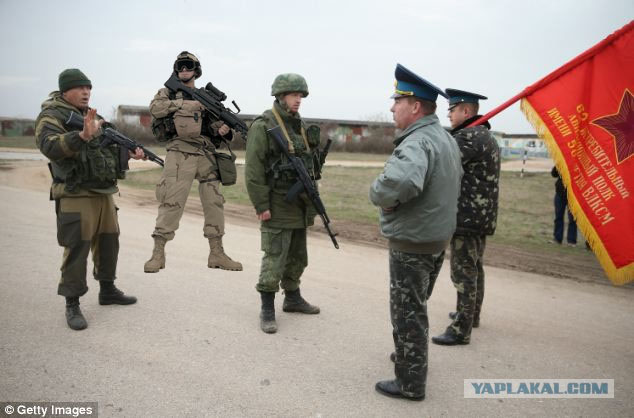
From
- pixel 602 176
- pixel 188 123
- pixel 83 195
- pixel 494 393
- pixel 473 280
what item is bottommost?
pixel 494 393

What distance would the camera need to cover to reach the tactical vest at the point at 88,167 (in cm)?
409

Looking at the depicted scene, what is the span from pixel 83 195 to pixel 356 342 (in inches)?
119

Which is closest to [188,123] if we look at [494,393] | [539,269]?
[494,393]

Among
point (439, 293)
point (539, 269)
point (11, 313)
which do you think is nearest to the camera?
point (11, 313)

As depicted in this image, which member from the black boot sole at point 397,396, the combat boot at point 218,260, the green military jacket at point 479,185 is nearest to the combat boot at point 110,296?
the combat boot at point 218,260

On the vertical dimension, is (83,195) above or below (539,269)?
above

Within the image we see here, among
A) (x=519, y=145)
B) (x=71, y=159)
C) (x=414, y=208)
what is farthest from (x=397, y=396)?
(x=519, y=145)

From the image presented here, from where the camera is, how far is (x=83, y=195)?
4.36m

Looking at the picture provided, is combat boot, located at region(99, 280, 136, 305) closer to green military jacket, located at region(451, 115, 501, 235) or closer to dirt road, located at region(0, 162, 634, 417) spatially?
dirt road, located at region(0, 162, 634, 417)

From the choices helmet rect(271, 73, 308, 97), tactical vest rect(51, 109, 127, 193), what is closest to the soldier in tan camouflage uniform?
helmet rect(271, 73, 308, 97)

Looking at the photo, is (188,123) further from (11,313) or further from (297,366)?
(11,313)

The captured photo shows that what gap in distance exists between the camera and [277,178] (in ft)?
14.4

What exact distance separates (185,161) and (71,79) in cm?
146

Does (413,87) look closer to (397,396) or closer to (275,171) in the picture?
(275,171)
